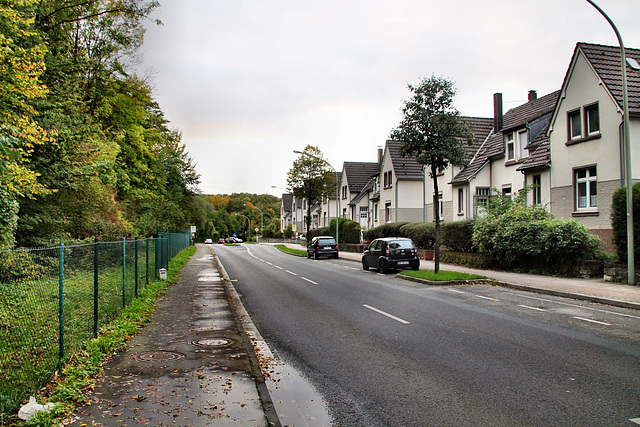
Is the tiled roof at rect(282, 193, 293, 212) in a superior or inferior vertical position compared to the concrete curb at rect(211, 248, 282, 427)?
superior

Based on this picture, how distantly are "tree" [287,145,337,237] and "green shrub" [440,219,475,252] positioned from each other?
23.6m

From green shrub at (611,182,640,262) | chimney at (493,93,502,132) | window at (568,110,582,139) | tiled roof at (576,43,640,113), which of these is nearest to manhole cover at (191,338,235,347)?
green shrub at (611,182,640,262)

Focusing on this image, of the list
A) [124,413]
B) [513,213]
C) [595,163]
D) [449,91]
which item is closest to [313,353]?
[124,413]

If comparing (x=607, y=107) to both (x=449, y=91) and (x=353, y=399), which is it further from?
(x=353, y=399)

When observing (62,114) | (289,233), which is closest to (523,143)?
(62,114)

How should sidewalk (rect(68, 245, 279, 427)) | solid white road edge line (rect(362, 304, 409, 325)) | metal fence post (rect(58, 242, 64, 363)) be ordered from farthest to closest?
solid white road edge line (rect(362, 304, 409, 325)), metal fence post (rect(58, 242, 64, 363)), sidewalk (rect(68, 245, 279, 427))

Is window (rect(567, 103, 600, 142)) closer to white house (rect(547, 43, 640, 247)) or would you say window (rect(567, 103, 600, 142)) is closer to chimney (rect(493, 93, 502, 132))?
white house (rect(547, 43, 640, 247))

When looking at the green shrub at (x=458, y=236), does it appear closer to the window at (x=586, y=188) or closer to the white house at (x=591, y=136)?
the white house at (x=591, y=136)

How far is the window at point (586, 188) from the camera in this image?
817 inches

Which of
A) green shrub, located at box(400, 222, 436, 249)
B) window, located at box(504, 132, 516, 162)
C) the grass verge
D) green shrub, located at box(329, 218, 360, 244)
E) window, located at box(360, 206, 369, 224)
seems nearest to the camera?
the grass verge

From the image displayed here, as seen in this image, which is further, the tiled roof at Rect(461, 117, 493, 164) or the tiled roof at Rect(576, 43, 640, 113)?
the tiled roof at Rect(461, 117, 493, 164)

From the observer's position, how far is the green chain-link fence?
451cm

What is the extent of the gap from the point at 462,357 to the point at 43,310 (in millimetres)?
5536

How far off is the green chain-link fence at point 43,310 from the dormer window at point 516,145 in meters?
26.0
